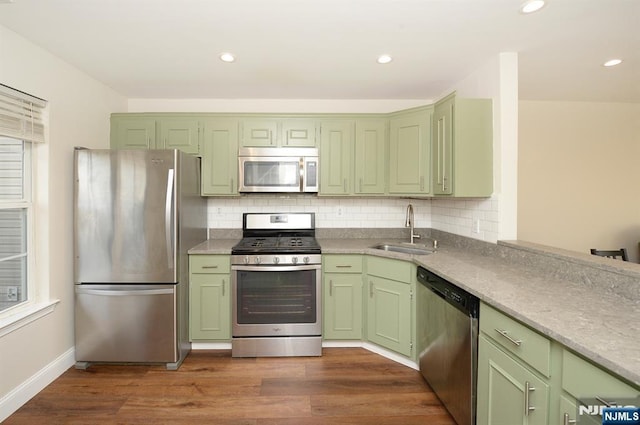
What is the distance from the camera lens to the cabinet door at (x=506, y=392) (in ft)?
4.25

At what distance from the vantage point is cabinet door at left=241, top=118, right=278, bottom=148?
3.27 metres

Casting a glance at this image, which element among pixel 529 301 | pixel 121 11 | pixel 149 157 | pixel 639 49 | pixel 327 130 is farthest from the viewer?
pixel 327 130

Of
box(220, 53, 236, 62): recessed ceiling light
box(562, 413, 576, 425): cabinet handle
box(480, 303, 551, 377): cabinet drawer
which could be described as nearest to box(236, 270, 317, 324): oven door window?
box(480, 303, 551, 377): cabinet drawer

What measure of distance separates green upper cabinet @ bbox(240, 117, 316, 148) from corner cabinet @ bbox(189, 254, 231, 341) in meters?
1.19

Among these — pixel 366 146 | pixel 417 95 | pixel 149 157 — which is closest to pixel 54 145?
pixel 149 157

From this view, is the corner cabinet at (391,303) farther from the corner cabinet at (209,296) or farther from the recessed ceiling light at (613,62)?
the recessed ceiling light at (613,62)

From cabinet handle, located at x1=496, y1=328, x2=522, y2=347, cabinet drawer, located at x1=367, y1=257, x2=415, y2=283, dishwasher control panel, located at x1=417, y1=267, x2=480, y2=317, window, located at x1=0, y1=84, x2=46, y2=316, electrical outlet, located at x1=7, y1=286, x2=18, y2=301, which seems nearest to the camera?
cabinet handle, located at x1=496, y1=328, x2=522, y2=347

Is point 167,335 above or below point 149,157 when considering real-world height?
below

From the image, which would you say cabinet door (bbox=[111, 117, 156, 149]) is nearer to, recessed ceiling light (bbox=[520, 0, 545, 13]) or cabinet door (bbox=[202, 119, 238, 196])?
cabinet door (bbox=[202, 119, 238, 196])

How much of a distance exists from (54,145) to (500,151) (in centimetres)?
338

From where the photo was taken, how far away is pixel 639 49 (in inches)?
93.4

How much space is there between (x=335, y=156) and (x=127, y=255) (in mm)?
2051

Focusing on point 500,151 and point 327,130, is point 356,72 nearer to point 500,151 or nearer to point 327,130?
point 327,130

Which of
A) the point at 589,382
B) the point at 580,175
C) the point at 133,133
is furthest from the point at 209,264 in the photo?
the point at 580,175
